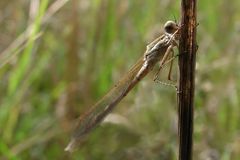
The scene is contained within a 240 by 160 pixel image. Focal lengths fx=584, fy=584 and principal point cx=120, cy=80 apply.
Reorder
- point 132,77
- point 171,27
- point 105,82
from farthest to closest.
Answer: point 105,82, point 132,77, point 171,27

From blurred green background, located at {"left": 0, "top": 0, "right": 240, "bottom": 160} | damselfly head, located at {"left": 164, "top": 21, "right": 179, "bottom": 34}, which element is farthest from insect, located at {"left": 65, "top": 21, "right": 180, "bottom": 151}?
blurred green background, located at {"left": 0, "top": 0, "right": 240, "bottom": 160}

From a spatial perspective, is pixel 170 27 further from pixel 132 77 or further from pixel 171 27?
pixel 132 77

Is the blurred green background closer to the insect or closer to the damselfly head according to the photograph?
the insect

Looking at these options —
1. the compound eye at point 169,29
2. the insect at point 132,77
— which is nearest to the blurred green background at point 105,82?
the insect at point 132,77

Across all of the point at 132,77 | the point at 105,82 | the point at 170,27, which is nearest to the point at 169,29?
the point at 170,27

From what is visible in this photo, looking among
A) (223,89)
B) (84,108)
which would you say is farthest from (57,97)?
(223,89)

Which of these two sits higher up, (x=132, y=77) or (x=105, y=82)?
(x=132, y=77)

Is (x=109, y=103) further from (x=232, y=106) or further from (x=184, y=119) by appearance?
(x=232, y=106)
